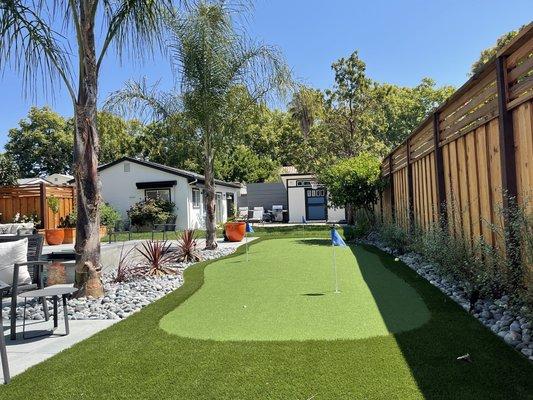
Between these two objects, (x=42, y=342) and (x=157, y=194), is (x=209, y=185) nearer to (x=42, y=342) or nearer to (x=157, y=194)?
(x=42, y=342)

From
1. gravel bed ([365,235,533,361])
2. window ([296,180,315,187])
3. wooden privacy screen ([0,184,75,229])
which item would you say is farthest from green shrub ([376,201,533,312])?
window ([296,180,315,187])

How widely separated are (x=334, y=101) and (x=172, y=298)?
64.3ft

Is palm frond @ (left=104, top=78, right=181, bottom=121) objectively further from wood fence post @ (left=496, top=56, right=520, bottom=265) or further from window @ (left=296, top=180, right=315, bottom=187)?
window @ (left=296, top=180, right=315, bottom=187)

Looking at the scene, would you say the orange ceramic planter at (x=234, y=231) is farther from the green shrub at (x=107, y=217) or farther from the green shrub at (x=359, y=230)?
the green shrub at (x=107, y=217)

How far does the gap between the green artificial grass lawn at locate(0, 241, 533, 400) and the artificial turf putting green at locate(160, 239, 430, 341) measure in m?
0.28

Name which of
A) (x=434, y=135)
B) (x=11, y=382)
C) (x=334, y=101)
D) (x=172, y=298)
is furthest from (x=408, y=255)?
(x=334, y=101)

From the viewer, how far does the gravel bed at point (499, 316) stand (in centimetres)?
348

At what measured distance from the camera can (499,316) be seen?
13.6ft

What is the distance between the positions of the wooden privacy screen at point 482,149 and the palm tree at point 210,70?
4786mm

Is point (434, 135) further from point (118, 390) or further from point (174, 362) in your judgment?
point (118, 390)

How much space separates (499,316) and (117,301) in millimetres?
4674

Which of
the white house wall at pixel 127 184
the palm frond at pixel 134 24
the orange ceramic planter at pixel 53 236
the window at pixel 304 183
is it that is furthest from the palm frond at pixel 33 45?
the window at pixel 304 183

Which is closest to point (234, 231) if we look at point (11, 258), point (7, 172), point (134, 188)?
point (7, 172)

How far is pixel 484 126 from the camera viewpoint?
5.02 meters
